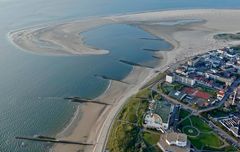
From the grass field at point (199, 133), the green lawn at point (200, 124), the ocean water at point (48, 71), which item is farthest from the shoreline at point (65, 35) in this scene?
the grass field at point (199, 133)

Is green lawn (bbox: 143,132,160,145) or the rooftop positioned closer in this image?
green lawn (bbox: 143,132,160,145)

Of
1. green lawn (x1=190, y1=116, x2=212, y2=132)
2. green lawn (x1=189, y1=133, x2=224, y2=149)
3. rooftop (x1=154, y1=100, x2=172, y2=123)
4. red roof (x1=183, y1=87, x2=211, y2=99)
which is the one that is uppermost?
rooftop (x1=154, y1=100, x2=172, y2=123)

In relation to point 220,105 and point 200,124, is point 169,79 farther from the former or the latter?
point 200,124

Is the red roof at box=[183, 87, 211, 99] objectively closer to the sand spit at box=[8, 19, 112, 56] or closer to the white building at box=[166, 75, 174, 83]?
the white building at box=[166, 75, 174, 83]

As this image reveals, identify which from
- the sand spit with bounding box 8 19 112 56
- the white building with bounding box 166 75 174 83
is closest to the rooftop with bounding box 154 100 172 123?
the white building with bounding box 166 75 174 83

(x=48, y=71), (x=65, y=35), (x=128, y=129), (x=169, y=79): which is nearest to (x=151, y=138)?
(x=128, y=129)

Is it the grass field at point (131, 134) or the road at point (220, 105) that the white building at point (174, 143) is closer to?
the grass field at point (131, 134)

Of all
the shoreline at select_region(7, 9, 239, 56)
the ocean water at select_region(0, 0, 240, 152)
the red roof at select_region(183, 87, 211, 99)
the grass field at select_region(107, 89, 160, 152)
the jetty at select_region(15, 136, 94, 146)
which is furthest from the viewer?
the shoreline at select_region(7, 9, 239, 56)

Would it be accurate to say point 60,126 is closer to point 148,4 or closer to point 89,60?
point 89,60
